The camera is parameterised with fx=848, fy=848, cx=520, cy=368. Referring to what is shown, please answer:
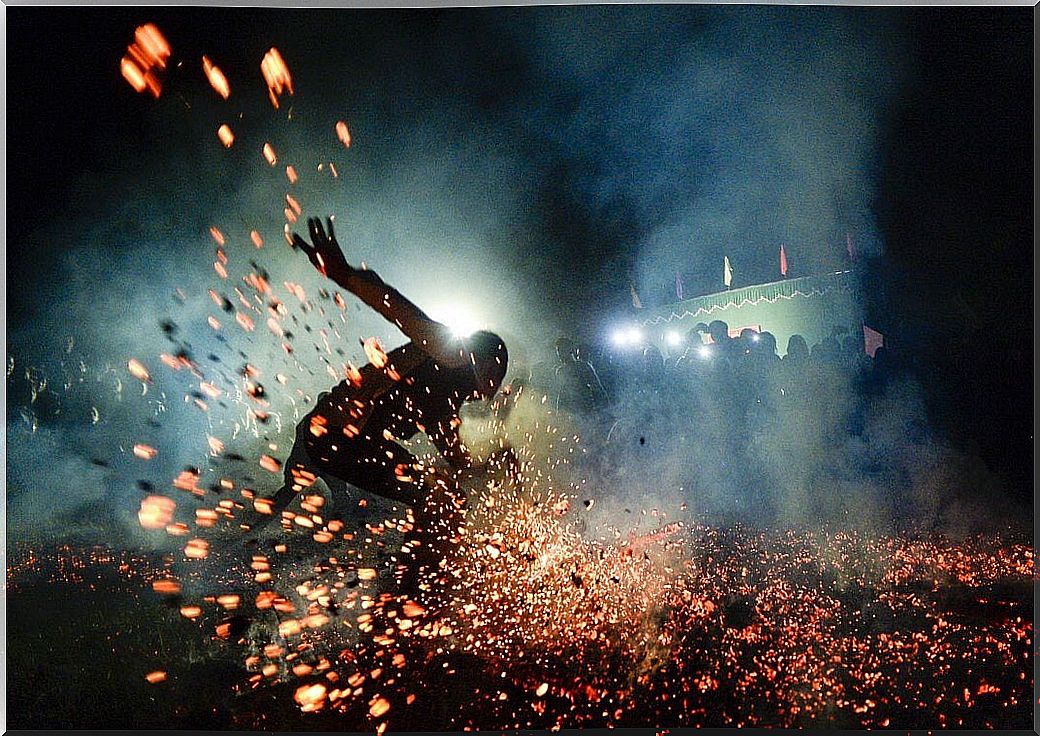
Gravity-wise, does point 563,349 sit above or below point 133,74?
below

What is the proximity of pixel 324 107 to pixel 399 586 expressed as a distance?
1.19 m

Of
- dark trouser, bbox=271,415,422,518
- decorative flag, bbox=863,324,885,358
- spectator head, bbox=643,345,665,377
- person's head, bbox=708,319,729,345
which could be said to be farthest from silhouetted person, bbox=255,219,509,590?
decorative flag, bbox=863,324,885,358

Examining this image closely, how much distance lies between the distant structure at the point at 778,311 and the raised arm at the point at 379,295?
49cm

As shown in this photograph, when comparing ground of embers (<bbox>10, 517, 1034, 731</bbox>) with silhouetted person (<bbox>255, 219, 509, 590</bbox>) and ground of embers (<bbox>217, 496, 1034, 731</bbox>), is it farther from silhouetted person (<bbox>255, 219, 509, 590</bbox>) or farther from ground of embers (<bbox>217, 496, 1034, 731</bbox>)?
silhouetted person (<bbox>255, 219, 509, 590</bbox>)

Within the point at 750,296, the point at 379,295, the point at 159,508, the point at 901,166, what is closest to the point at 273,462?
the point at 159,508

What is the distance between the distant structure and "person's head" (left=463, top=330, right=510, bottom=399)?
0.35 metres

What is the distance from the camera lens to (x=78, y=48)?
207cm

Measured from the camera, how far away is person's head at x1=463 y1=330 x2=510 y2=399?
2.08 meters

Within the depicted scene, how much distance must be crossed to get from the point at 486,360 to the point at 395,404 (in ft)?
0.81

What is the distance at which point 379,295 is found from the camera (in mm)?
2070

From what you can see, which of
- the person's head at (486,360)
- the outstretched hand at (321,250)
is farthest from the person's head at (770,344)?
the outstretched hand at (321,250)

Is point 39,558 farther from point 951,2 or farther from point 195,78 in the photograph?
point 951,2

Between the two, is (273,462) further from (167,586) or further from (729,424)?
(729,424)

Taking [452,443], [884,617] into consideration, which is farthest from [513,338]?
[884,617]
